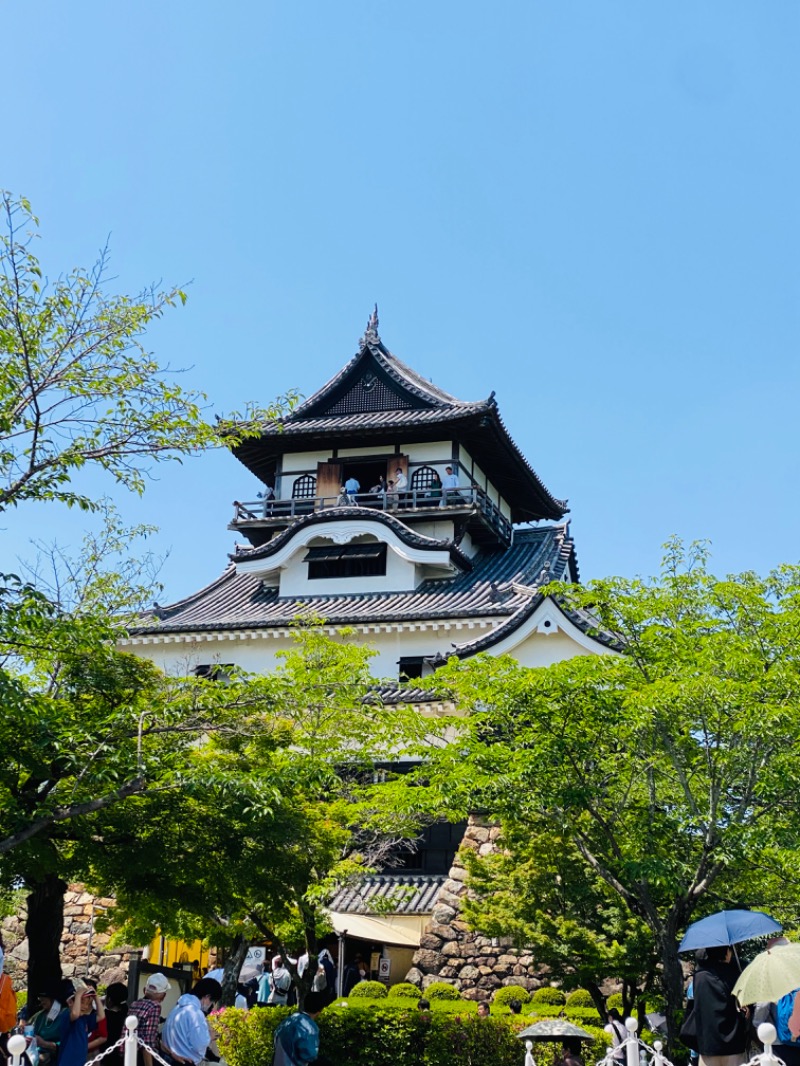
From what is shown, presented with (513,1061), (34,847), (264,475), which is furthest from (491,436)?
(34,847)

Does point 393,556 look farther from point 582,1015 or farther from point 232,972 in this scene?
point 582,1015

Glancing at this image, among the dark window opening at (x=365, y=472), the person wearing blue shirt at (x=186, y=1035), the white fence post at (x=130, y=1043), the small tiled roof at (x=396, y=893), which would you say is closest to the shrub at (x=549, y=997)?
the small tiled roof at (x=396, y=893)

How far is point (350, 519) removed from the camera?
30.2 metres

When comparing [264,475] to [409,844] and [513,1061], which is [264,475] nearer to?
[409,844]

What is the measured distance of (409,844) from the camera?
21641 mm

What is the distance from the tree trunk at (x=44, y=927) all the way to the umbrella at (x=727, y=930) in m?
7.95

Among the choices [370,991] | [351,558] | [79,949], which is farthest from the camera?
[351,558]

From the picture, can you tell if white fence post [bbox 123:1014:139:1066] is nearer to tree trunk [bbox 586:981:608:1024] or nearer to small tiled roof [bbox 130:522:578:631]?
tree trunk [bbox 586:981:608:1024]

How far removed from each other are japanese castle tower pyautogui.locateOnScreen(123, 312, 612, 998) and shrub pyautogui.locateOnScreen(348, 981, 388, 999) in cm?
192

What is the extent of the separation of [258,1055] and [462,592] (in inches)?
587

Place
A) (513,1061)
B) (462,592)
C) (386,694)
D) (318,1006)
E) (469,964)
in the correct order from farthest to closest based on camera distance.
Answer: (462,592)
(386,694)
(469,964)
(513,1061)
(318,1006)

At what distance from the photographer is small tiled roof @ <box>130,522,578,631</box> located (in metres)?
27.7

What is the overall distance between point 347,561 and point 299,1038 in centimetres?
2217

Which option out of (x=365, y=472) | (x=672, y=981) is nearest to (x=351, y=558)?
(x=365, y=472)
